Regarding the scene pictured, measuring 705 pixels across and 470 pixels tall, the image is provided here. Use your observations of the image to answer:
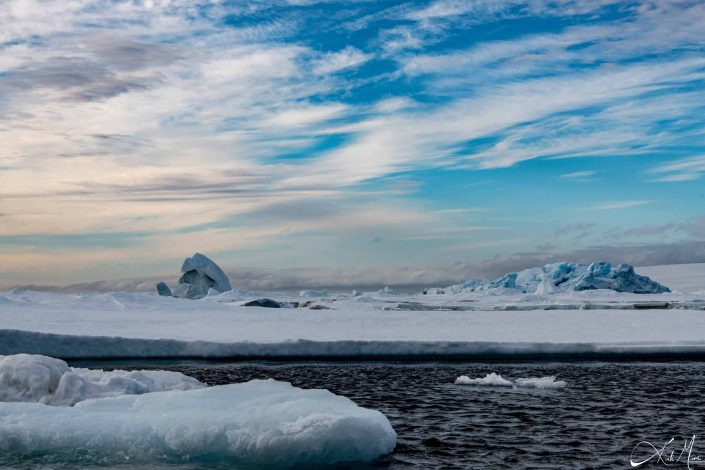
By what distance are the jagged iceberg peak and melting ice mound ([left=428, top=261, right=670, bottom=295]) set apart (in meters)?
19.8

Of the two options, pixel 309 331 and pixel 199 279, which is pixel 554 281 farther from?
pixel 309 331

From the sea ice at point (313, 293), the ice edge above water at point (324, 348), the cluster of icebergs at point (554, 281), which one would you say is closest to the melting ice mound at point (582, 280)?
the cluster of icebergs at point (554, 281)

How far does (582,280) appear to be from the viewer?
172 feet

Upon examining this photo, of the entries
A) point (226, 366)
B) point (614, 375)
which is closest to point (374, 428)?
point (614, 375)

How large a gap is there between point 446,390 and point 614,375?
4562mm

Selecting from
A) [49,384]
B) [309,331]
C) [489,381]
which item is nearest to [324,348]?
[309,331]

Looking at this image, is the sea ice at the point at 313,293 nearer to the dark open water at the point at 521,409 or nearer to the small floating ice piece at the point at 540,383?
the dark open water at the point at 521,409

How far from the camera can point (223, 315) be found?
30078 mm

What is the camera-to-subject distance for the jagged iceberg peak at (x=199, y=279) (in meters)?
52.0

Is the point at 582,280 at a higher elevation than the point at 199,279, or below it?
higher

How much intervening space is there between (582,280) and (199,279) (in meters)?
27.1

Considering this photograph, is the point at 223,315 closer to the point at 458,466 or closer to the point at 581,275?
the point at 458,466

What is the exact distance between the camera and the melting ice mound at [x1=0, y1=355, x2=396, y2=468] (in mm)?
8031

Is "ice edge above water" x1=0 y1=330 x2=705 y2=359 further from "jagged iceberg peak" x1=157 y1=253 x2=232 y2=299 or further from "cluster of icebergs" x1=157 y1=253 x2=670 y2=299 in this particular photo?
"jagged iceberg peak" x1=157 y1=253 x2=232 y2=299
